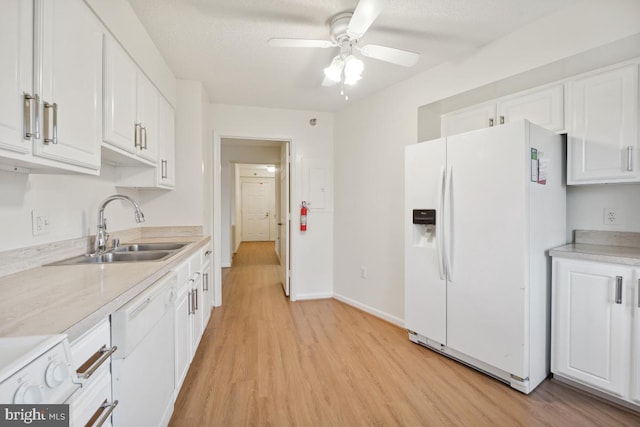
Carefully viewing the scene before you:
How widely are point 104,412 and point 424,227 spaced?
2.28 m

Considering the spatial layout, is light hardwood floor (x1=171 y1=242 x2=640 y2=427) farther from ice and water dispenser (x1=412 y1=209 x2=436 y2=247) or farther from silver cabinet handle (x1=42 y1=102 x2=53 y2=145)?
silver cabinet handle (x1=42 y1=102 x2=53 y2=145)

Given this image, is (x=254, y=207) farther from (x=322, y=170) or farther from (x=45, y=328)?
(x=45, y=328)

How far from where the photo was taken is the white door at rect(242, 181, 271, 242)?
32.2 ft

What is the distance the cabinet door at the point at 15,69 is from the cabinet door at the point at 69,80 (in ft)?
0.12

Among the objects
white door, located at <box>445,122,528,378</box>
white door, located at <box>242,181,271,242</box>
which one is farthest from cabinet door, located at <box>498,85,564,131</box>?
white door, located at <box>242,181,271,242</box>

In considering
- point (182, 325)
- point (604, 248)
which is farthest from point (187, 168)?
point (604, 248)

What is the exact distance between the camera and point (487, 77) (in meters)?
2.24

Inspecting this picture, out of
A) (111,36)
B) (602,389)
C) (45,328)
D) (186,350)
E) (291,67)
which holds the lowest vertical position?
(602,389)

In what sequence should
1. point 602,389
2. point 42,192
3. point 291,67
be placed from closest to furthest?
1. point 42,192
2. point 602,389
3. point 291,67

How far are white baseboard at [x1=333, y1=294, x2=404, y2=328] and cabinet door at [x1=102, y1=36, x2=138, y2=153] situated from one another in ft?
8.97

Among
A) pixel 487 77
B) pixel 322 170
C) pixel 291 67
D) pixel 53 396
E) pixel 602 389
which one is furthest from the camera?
pixel 322 170

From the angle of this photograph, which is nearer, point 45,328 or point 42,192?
point 45,328

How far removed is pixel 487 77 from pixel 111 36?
254 centimetres

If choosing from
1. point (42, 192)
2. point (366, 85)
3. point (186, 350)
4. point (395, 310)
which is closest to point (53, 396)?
point (42, 192)
